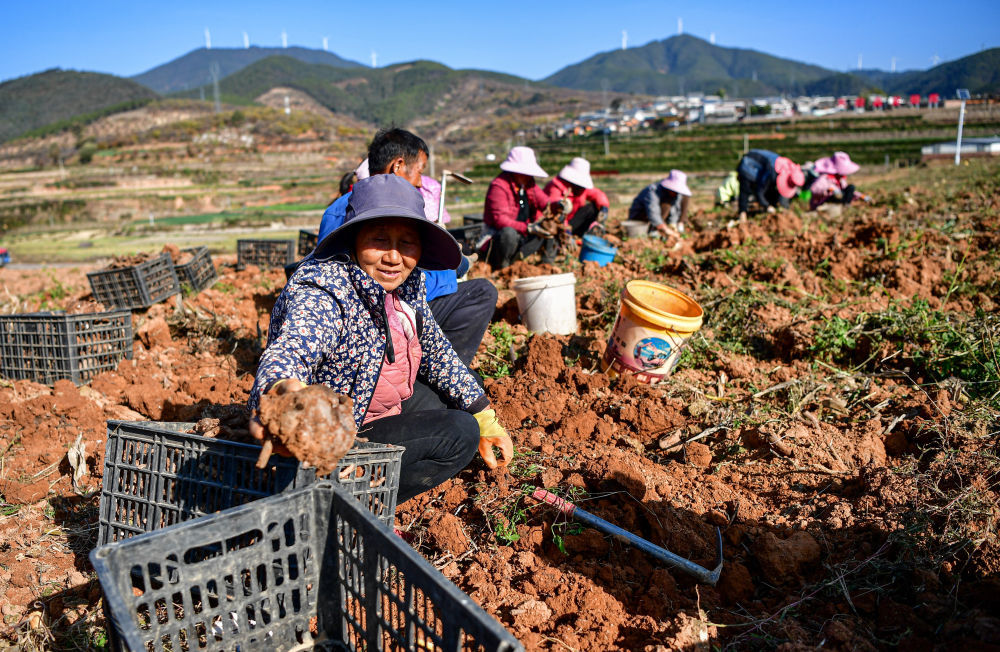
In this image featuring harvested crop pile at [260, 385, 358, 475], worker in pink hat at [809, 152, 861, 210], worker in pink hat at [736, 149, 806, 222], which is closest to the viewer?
harvested crop pile at [260, 385, 358, 475]

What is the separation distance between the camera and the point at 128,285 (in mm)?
4848

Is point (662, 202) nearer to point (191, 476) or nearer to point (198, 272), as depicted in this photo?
point (198, 272)

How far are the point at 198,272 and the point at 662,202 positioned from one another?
5.06 metres

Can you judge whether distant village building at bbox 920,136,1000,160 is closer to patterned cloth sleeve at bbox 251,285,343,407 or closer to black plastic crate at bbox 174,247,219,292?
black plastic crate at bbox 174,247,219,292

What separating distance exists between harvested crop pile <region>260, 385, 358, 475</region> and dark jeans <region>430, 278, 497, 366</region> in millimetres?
1945

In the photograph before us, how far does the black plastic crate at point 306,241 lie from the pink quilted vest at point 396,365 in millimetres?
3304

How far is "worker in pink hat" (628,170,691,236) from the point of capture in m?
7.46

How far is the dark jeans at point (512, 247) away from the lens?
5797mm

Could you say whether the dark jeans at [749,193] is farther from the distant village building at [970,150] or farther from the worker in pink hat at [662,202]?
the distant village building at [970,150]

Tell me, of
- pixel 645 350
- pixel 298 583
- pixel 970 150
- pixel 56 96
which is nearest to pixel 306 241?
pixel 645 350

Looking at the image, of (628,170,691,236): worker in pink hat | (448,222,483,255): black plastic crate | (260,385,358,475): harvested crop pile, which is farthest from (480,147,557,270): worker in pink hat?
(260,385,358,475): harvested crop pile

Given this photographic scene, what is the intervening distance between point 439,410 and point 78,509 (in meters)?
1.57

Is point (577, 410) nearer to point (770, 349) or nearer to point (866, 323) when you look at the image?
point (770, 349)

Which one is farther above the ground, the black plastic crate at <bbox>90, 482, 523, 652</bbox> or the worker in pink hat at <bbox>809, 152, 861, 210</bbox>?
the worker in pink hat at <bbox>809, 152, 861, 210</bbox>
